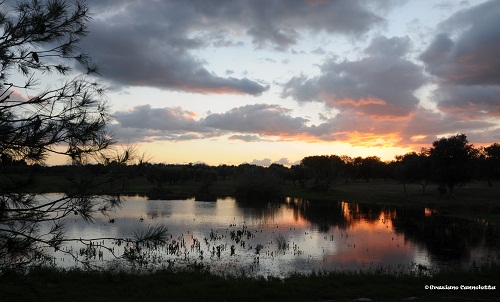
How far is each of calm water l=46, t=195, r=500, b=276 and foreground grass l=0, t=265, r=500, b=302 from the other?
7.81ft

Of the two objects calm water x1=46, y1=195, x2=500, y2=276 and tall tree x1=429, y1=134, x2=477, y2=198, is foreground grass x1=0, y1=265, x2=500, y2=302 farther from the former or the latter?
tall tree x1=429, y1=134, x2=477, y2=198

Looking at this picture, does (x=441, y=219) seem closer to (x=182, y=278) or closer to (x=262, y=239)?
(x=262, y=239)

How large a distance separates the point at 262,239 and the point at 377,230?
15.5 m

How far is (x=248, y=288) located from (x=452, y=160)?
225 feet

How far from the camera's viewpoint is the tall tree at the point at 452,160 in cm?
7025

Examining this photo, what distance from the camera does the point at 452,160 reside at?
73750 mm

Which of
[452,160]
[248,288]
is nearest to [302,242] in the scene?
[248,288]

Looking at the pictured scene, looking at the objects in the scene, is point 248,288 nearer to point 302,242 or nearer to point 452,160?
point 302,242

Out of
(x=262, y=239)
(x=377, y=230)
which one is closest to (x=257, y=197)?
(x=377, y=230)

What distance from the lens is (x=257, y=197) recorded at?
9762 cm

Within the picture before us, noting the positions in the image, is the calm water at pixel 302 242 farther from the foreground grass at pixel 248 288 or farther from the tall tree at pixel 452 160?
the tall tree at pixel 452 160

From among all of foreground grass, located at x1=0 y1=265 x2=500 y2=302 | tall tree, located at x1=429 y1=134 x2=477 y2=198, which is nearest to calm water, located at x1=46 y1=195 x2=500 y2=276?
foreground grass, located at x1=0 y1=265 x2=500 y2=302

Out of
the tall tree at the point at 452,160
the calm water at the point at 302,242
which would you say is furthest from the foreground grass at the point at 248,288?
the tall tree at the point at 452,160

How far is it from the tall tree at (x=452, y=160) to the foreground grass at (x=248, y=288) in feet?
182
